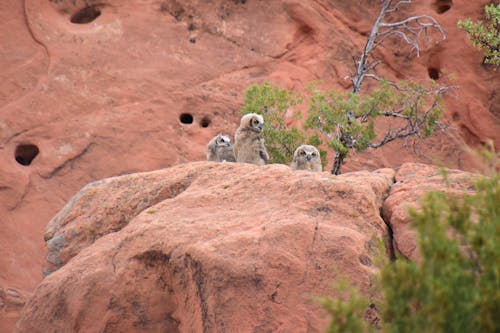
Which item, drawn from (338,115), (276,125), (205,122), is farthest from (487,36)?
(205,122)

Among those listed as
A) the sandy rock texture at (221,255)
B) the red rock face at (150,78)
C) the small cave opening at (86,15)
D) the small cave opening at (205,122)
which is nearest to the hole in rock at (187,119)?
the red rock face at (150,78)

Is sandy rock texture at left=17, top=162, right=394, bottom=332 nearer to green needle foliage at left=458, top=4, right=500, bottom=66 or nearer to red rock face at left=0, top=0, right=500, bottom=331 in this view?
green needle foliage at left=458, top=4, right=500, bottom=66

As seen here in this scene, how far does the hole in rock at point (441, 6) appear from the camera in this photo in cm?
1853

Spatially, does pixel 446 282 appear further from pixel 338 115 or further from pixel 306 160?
pixel 338 115

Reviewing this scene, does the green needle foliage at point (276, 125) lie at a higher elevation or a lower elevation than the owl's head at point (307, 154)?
lower

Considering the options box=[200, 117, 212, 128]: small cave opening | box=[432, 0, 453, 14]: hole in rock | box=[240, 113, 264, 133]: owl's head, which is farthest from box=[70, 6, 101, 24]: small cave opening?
box=[432, 0, 453, 14]: hole in rock

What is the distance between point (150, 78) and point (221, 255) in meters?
10.2

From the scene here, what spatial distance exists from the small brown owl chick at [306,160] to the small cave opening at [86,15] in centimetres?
774

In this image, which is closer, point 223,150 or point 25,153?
point 223,150

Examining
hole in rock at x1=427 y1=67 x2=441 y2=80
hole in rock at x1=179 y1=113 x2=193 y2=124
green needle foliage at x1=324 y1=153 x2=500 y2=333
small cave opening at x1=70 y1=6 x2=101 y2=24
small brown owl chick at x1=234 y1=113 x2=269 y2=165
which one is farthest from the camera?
hole in rock at x1=427 y1=67 x2=441 y2=80

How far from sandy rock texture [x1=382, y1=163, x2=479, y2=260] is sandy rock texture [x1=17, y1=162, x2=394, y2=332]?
0.16 metres

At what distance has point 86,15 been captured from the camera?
1802 centimetres

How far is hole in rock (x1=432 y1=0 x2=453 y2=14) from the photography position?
18531 millimetres

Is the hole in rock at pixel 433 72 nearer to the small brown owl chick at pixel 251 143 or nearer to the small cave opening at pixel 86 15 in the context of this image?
the small brown owl chick at pixel 251 143
